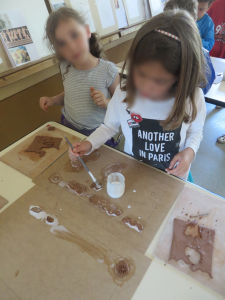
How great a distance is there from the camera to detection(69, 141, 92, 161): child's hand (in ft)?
2.77

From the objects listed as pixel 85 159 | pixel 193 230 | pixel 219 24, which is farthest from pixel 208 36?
pixel 193 230

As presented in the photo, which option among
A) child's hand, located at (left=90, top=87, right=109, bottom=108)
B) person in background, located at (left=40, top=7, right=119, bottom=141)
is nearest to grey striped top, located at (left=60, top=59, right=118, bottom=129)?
person in background, located at (left=40, top=7, right=119, bottom=141)

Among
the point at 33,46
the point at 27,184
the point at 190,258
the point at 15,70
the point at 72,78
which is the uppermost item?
the point at 33,46

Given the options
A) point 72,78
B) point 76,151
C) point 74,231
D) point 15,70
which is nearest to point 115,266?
point 74,231

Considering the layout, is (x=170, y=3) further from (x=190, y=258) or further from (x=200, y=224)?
(x=190, y=258)

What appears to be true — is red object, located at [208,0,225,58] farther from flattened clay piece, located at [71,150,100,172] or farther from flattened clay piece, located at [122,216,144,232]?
flattened clay piece, located at [122,216,144,232]

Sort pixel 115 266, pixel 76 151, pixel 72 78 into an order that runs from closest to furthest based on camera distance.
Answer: pixel 115 266, pixel 76 151, pixel 72 78

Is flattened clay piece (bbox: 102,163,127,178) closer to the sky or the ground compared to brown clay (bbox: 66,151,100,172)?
closer to the ground

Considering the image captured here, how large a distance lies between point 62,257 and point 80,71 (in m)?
0.99

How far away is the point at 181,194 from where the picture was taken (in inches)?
28.9

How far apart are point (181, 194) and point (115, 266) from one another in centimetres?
35

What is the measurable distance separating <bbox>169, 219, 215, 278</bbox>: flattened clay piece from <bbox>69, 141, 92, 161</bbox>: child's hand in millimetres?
454

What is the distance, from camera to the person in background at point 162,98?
0.54 m

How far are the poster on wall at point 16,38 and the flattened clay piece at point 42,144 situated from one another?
0.69 metres
